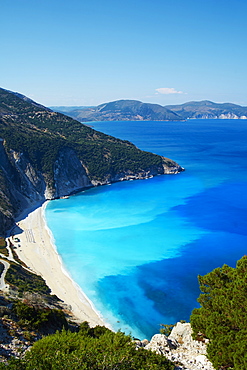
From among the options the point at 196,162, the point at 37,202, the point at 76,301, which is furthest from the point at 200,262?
the point at 196,162

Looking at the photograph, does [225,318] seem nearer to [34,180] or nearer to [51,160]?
[34,180]

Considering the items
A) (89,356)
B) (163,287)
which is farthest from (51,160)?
(89,356)

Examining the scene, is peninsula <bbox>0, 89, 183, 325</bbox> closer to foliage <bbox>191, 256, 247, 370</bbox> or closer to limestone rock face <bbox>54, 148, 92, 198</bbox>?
limestone rock face <bbox>54, 148, 92, 198</bbox>

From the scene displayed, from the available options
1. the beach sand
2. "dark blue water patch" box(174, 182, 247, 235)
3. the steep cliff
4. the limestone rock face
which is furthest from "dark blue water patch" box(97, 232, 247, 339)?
the limestone rock face

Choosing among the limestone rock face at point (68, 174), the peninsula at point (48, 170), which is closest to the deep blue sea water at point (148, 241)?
the peninsula at point (48, 170)

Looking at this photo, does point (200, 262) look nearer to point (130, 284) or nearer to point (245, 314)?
point (130, 284)

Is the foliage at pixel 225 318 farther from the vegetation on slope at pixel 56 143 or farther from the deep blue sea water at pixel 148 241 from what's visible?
the vegetation on slope at pixel 56 143
